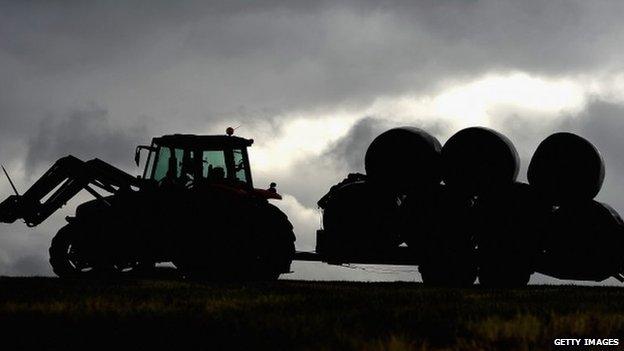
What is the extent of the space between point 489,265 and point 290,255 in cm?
473

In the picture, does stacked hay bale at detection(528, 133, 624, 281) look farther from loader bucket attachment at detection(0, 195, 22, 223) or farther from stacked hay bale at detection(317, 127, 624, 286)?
loader bucket attachment at detection(0, 195, 22, 223)

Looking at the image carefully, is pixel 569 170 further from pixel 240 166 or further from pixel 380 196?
pixel 240 166

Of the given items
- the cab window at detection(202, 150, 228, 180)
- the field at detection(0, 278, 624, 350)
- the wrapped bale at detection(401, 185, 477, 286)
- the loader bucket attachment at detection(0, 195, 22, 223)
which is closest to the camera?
the field at detection(0, 278, 624, 350)

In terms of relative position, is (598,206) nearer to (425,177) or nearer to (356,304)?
(425,177)

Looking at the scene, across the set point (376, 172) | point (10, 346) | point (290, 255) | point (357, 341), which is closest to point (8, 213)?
point (290, 255)

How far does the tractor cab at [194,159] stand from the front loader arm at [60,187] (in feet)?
5.80

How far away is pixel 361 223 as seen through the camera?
63.8 feet

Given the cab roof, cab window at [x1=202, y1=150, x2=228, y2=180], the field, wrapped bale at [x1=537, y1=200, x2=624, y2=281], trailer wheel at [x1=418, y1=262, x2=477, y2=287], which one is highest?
the cab roof

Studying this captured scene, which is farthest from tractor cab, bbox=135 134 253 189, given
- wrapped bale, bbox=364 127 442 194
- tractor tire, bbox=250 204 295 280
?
wrapped bale, bbox=364 127 442 194

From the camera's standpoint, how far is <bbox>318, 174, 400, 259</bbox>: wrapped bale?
19328 millimetres

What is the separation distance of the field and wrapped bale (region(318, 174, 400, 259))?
4.47 m

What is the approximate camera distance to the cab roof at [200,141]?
62.0 feet

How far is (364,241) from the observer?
1934 centimetres

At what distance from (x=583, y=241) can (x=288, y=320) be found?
11161mm
